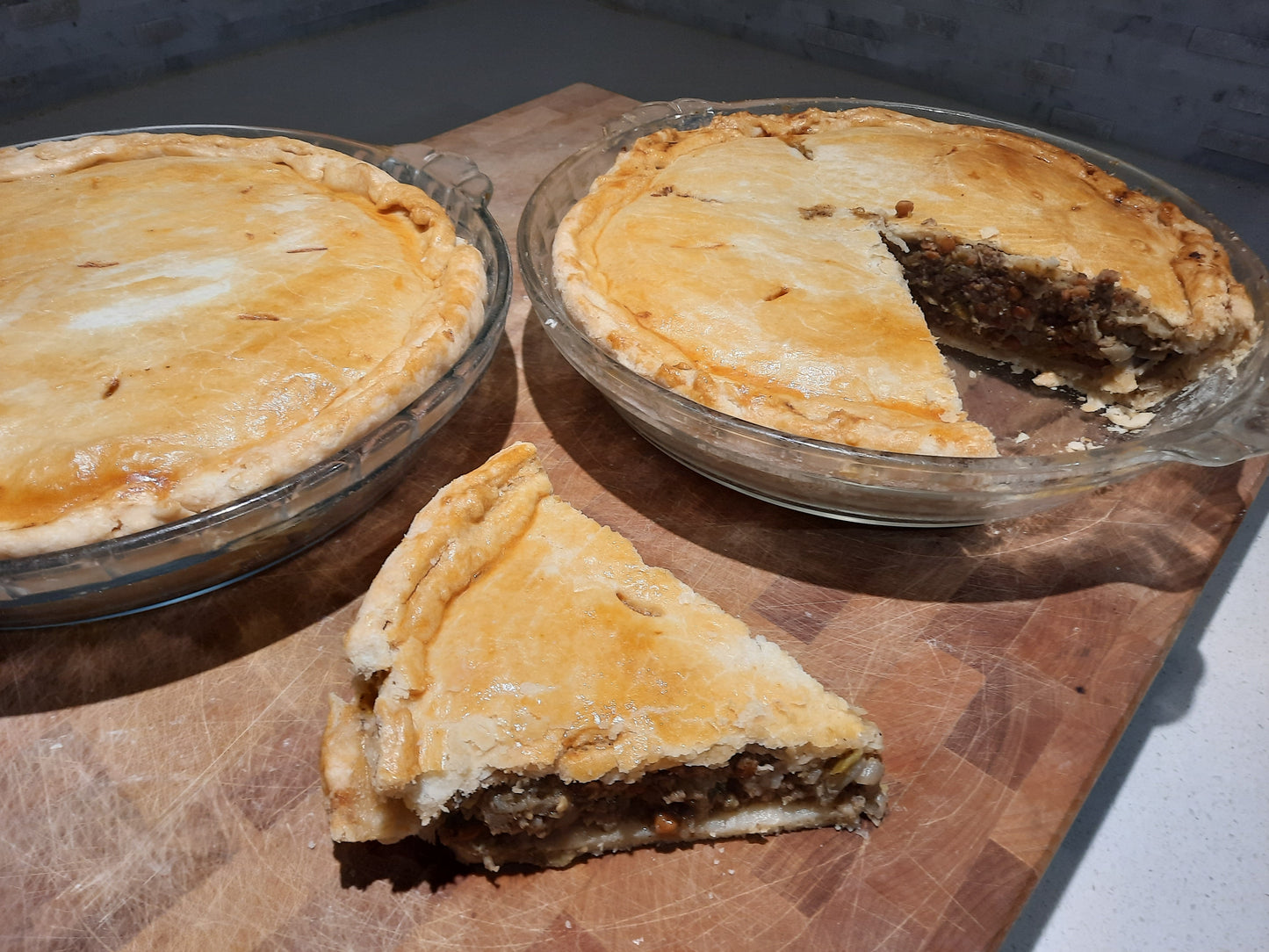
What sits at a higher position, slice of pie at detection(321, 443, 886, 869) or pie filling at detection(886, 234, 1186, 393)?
pie filling at detection(886, 234, 1186, 393)

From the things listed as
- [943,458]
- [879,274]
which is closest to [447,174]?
[879,274]

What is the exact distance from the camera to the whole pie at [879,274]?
2199 mm

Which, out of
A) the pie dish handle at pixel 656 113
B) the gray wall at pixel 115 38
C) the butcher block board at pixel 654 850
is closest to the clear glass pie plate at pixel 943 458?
the butcher block board at pixel 654 850

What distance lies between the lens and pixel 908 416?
214 centimetres

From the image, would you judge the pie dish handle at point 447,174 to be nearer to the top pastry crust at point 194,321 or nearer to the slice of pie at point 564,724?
the top pastry crust at point 194,321

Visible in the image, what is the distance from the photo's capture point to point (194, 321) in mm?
2164

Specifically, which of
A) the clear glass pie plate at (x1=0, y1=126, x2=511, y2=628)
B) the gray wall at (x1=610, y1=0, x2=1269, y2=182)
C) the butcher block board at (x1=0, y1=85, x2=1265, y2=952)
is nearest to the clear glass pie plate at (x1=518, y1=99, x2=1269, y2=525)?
the butcher block board at (x1=0, y1=85, x2=1265, y2=952)

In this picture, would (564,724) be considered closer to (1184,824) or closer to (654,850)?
(654,850)

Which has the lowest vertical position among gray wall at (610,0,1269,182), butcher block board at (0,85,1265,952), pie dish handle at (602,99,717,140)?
butcher block board at (0,85,1265,952)

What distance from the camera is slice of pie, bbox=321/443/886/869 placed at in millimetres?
1510

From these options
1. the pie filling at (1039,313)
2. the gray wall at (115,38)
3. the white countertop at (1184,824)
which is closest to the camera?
the white countertop at (1184,824)

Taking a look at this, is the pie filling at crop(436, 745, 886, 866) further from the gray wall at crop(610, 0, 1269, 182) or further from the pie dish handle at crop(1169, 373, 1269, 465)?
the gray wall at crop(610, 0, 1269, 182)

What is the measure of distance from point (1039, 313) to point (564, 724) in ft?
7.06

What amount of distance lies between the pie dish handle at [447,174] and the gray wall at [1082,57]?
108 inches
